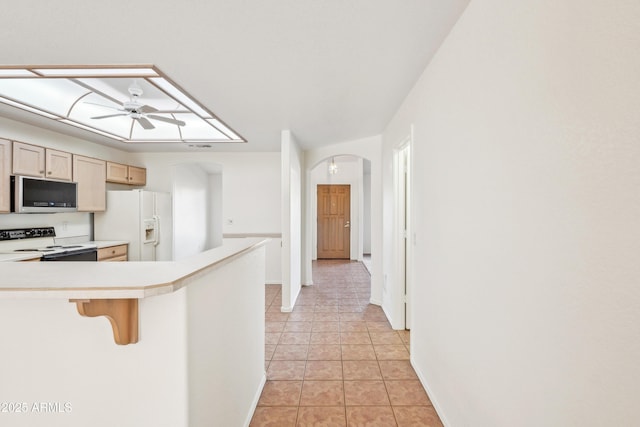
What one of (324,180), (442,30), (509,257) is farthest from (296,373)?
(324,180)

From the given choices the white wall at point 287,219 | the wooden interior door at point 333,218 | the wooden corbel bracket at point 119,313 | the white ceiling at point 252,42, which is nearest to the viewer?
the wooden corbel bracket at point 119,313

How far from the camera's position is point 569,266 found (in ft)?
2.79

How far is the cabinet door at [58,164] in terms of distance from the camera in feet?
11.6

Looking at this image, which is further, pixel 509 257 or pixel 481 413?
pixel 481 413

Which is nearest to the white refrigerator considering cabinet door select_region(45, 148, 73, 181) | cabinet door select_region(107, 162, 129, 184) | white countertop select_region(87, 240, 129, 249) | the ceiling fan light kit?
white countertop select_region(87, 240, 129, 249)

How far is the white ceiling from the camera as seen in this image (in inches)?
58.1

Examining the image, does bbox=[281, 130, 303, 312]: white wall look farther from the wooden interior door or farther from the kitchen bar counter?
the wooden interior door

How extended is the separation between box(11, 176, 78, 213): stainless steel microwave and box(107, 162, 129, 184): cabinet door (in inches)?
25.0

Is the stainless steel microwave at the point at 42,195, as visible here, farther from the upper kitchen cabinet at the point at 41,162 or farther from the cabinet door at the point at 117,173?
the cabinet door at the point at 117,173

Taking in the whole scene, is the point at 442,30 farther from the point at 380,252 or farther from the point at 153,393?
the point at 380,252

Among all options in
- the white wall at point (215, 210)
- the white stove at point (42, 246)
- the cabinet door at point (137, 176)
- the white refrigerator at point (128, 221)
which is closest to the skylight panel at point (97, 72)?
the white stove at point (42, 246)

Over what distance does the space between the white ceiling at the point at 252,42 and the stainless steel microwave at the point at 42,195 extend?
177 cm

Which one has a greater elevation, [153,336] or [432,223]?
[432,223]

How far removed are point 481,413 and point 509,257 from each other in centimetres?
78
